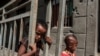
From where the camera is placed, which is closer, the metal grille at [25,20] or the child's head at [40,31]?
the metal grille at [25,20]

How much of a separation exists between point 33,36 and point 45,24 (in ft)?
0.62

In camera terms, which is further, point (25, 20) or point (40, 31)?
point (25, 20)

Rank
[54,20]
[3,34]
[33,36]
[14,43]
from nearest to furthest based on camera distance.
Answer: [33,36], [14,43], [3,34], [54,20]

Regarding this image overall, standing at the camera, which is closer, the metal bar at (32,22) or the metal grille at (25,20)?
the metal grille at (25,20)

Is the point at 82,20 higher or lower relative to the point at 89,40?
higher

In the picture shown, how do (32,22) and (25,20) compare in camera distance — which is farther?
(25,20)

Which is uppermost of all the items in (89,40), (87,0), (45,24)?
(87,0)

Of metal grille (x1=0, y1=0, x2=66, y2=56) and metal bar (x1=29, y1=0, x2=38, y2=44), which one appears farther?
metal bar (x1=29, y1=0, x2=38, y2=44)

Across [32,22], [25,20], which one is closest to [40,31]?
[32,22]

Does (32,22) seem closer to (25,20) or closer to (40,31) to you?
(40,31)

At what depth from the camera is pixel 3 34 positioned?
4.82m

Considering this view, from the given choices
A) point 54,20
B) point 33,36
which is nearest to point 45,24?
point 33,36

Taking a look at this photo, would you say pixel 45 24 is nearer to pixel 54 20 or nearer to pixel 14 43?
pixel 14 43

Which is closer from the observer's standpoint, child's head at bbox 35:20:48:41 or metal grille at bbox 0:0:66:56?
metal grille at bbox 0:0:66:56
